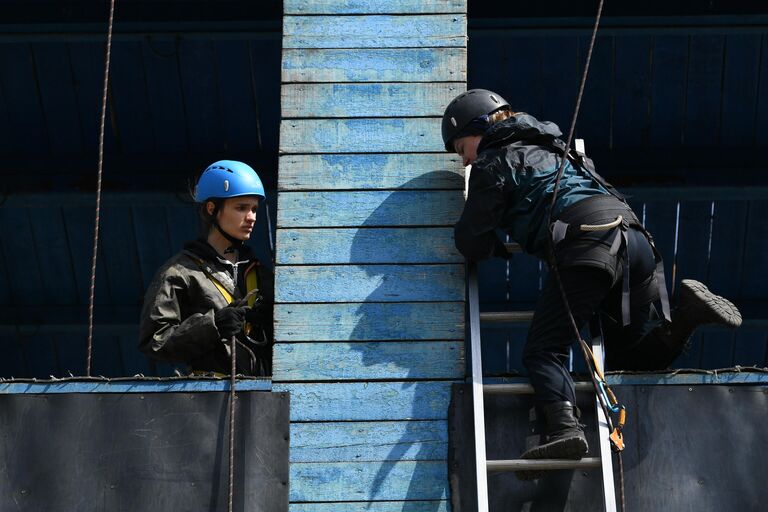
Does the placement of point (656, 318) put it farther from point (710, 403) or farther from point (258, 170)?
point (258, 170)

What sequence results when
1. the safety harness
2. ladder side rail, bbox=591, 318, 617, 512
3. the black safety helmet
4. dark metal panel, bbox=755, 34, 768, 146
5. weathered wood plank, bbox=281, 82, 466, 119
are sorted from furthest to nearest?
dark metal panel, bbox=755, 34, 768, 146 → weathered wood plank, bbox=281, 82, 466, 119 → the safety harness → the black safety helmet → ladder side rail, bbox=591, 318, 617, 512

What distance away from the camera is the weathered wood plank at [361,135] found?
719cm

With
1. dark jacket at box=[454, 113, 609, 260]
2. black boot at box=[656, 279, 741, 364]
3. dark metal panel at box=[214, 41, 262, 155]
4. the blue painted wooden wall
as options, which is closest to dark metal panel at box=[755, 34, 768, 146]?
dark metal panel at box=[214, 41, 262, 155]

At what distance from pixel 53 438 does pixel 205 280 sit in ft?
3.94

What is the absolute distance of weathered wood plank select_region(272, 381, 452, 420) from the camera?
21.4ft

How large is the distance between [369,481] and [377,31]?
2.42 m

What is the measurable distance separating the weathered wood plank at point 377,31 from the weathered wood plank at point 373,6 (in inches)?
1.4

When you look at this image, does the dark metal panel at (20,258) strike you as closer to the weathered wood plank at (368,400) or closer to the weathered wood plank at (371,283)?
the weathered wood plank at (371,283)

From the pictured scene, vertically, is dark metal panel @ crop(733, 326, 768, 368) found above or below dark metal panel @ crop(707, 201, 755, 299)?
below

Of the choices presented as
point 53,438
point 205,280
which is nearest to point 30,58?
point 205,280

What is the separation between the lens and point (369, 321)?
266 inches

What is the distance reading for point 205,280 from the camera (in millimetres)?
7281

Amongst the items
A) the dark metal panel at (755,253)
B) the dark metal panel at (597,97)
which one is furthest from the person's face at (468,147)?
the dark metal panel at (755,253)

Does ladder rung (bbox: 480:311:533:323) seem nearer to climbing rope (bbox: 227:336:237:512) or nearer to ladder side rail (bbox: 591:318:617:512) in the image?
ladder side rail (bbox: 591:318:617:512)
